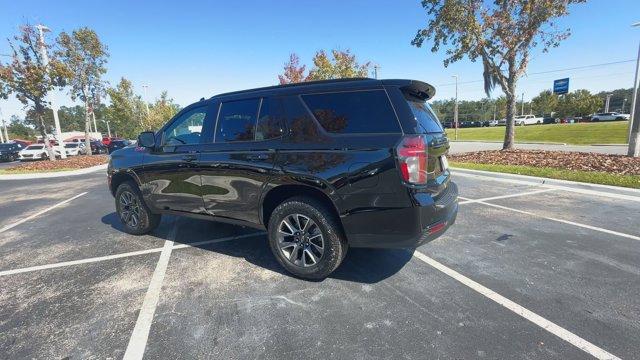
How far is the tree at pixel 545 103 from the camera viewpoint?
6650cm

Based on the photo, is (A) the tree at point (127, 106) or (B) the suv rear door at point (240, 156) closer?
(B) the suv rear door at point (240, 156)

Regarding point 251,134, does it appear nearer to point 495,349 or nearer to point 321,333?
point 321,333

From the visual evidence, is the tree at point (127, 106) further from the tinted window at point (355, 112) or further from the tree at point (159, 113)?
the tinted window at point (355, 112)

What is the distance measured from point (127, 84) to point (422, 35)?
31.5m

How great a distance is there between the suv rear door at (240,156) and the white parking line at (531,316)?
2.20 meters

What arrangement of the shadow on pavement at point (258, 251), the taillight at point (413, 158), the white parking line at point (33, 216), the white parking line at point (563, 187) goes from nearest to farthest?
the taillight at point (413, 158), the shadow on pavement at point (258, 251), the white parking line at point (33, 216), the white parking line at point (563, 187)

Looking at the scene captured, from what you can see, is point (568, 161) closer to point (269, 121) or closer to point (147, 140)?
Result: point (269, 121)

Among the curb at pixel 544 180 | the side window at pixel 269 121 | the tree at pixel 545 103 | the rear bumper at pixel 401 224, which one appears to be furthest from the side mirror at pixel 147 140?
the tree at pixel 545 103

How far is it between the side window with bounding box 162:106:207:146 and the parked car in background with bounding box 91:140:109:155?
110ft

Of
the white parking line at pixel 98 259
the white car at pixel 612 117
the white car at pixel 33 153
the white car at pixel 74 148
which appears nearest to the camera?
the white parking line at pixel 98 259

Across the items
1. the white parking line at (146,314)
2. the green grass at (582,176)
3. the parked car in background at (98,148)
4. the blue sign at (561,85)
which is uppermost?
the blue sign at (561,85)

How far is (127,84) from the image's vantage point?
33844 mm

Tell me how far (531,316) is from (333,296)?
5.47ft

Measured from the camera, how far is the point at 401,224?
285 centimetres
